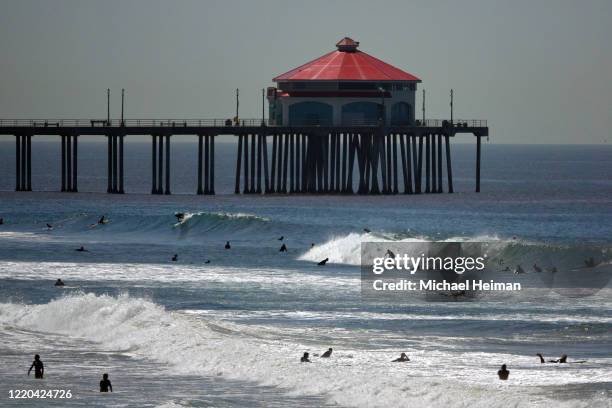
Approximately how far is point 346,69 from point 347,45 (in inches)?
232

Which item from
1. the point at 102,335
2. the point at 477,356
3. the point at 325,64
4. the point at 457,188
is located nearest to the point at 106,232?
the point at 325,64

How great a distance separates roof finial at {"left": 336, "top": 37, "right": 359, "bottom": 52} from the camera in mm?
102688

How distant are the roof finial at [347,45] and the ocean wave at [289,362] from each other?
188ft

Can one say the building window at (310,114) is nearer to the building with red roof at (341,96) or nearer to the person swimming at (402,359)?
the building with red roof at (341,96)

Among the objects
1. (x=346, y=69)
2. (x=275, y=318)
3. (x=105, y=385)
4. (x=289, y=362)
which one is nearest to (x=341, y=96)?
(x=346, y=69)

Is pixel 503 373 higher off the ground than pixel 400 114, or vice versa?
pixel 400 114

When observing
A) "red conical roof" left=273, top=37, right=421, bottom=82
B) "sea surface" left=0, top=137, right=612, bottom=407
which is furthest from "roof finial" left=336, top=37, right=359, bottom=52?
"sea surface" left=0, top=137, right=612, bottom=407

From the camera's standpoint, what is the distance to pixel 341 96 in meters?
95.4

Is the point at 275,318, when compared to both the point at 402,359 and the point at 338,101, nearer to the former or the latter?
the point at 402,359

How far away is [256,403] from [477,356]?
7566mm

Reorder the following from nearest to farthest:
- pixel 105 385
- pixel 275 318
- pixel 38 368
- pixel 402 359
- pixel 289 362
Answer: pixel 105 385
pixel 38 368
pixel 402 359
pixel 289 362
pixel 275 318

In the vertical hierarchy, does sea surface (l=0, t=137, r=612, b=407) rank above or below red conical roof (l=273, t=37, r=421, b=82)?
below

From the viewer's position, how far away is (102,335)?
43656 mm

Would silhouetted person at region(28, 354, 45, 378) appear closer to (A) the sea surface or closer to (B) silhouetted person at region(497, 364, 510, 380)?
(A) the sea surface
